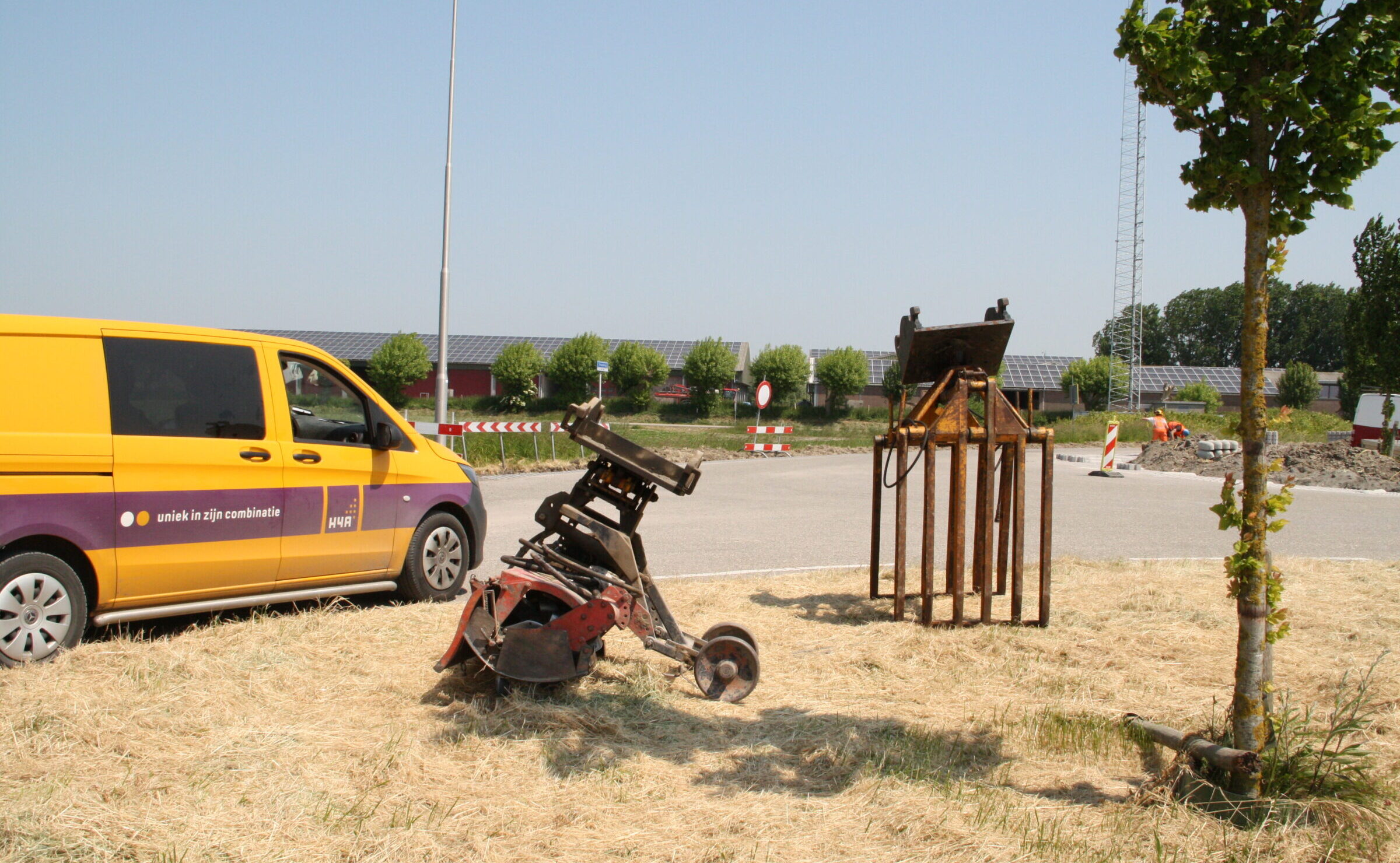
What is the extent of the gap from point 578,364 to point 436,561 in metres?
60.7

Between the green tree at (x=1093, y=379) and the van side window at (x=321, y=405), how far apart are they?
70487 millimetres

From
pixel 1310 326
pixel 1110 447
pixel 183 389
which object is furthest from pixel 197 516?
pixel 1310 326

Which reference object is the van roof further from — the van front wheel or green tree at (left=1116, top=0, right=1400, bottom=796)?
green tree at (left=1116, top=0, right=1400, bottom=796)

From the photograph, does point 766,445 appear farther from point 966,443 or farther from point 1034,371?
point 1034,371

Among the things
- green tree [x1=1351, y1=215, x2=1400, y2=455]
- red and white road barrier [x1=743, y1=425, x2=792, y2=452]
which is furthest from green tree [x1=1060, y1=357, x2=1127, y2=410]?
red and white road barrier [x1=743, y1=425, x2=792, y2=452]

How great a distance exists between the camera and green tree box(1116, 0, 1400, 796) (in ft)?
12.1

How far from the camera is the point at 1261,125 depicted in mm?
3805

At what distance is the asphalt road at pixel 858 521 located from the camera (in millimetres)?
10961

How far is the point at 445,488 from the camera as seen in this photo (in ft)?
25.9

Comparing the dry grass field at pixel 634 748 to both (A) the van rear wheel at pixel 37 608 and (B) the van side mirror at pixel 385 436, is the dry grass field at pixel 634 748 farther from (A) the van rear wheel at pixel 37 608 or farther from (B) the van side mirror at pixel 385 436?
(B) the van side mirror at pixel 385 436

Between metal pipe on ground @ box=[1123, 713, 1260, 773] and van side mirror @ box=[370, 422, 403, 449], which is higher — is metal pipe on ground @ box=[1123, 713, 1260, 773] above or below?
below

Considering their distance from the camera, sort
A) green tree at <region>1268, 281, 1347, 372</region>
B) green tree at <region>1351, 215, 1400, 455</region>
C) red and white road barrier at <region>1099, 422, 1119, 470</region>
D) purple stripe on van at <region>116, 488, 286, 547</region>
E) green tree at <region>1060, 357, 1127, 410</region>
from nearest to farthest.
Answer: purple stripe on van at <region>116, 488, 286, 547</region> → red and white road barrier at <region>1099, 422, 1119, 470</region> → green tree at <region>1351, 215, 1400, 455</region> → green tree at <region>1060, 357, 1127, 410</region> → green tree at <region>1268, 281, 1347, 372</region>

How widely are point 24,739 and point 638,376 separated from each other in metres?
63.9

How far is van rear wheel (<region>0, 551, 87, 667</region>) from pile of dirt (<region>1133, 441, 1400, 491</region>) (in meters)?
20.2
